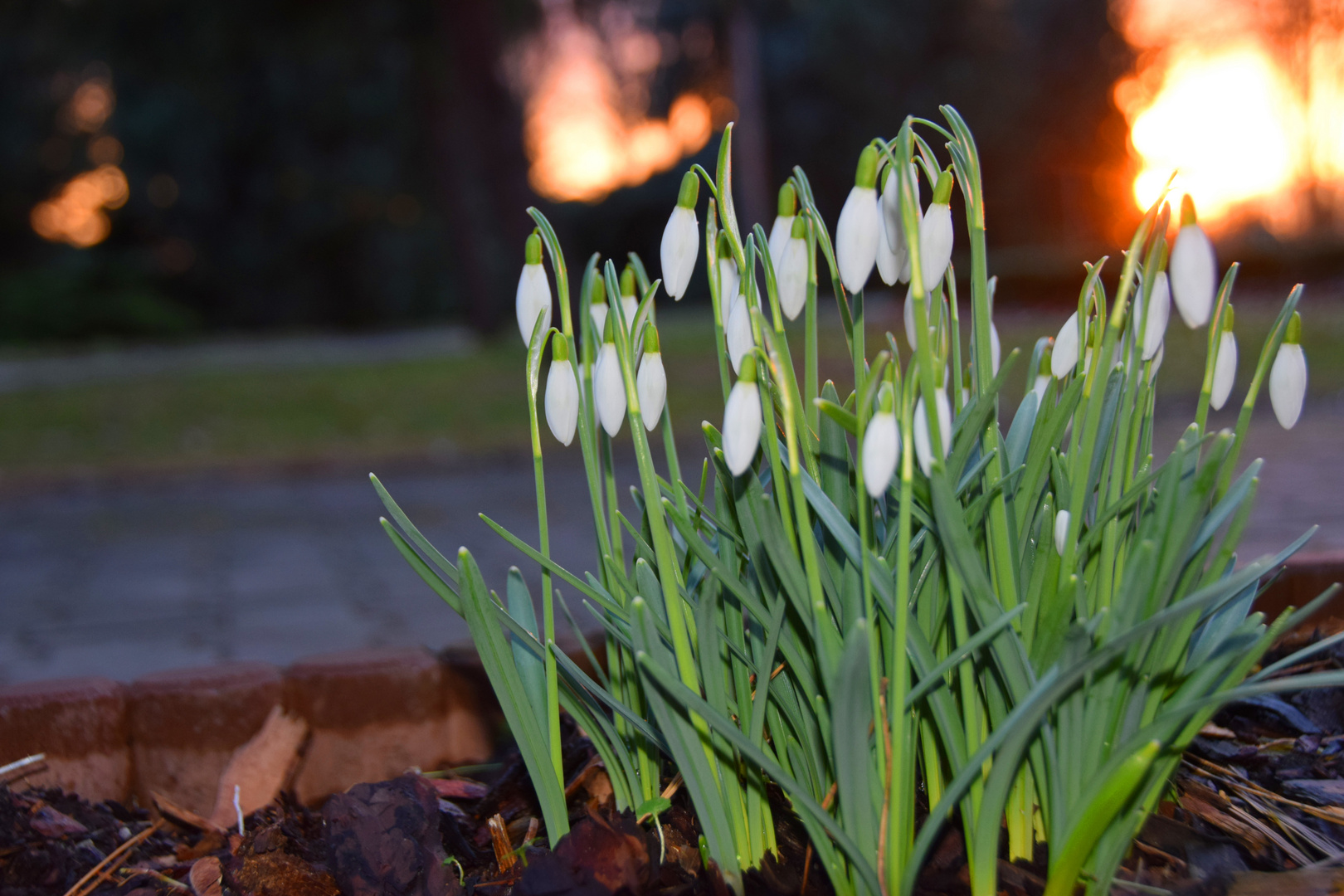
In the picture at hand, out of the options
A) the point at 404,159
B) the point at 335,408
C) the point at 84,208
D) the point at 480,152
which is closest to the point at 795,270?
the point at 335,408

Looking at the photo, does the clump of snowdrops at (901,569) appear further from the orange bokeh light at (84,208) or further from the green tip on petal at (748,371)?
the orange bokeh light at (84,208)

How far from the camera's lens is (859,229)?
103cm

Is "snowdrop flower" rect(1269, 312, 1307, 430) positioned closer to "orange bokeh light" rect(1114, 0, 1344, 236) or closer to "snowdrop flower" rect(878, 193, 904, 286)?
"snowdrop flower" rect(878, 193, 904, 286)

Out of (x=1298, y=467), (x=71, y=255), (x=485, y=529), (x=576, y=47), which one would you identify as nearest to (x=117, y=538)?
(x=485, y=529)

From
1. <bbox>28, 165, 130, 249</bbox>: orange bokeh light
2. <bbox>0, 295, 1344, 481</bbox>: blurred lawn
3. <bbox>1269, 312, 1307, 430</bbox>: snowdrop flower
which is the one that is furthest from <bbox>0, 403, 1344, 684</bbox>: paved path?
<bbox>28, 165, 130, 249</bbox>: orange bokeh light

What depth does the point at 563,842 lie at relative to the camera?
118cm

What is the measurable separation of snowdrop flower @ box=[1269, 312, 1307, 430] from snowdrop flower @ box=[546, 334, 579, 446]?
72 centimetres

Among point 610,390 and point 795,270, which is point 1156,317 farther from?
point 610,390

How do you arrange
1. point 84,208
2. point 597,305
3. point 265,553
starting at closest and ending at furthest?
point 597,305, point 265,553, point 84,208

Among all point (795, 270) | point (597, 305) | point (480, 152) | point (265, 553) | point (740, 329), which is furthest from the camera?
point (480, 152)

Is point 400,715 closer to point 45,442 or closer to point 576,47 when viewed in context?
point 45,442

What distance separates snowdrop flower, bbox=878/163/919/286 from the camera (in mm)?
1076

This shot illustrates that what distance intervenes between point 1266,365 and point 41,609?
3.73 metres

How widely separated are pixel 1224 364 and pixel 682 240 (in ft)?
2.03
